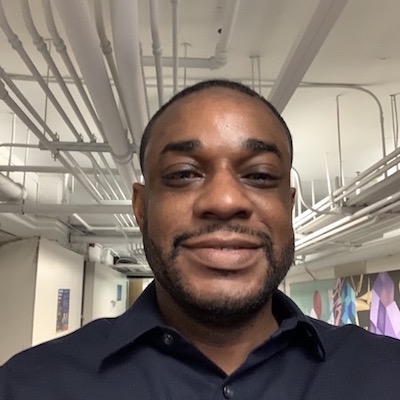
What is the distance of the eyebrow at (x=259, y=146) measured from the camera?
2.71 ft

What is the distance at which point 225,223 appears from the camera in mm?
776

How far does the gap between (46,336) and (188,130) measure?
3.10 m

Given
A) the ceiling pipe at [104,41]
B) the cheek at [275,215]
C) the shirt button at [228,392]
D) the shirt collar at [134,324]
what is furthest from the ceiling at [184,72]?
the shirt button at [228,392]

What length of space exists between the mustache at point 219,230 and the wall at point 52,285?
9.14 feet

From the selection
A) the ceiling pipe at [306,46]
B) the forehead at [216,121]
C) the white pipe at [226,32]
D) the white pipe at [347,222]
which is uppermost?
the white pipe at [226,32]

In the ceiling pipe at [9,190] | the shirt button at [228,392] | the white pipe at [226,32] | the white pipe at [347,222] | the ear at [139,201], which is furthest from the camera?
the ceiling pipe at [9,190]

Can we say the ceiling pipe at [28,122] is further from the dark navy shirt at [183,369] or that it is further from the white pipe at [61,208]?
the dark navy shirt at [183,369]

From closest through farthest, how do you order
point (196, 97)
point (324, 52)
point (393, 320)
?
point (196, 97) < point (324, 52) < point (393, 320)

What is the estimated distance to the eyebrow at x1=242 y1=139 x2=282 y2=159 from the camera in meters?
0.82

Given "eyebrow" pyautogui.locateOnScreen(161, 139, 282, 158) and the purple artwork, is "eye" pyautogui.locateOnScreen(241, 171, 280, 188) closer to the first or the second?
"eyebrow" pyautogui.locateOnScreen(161, 139, 282, 158)

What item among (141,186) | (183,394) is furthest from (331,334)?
(141,186)

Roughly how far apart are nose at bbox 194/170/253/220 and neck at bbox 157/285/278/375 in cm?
17

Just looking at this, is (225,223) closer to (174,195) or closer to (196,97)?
(174,195)

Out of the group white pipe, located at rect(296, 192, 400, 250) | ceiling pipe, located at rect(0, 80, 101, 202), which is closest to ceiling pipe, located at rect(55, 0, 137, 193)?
ceiling pipe, located at rect(0, 80, 101, 202)
